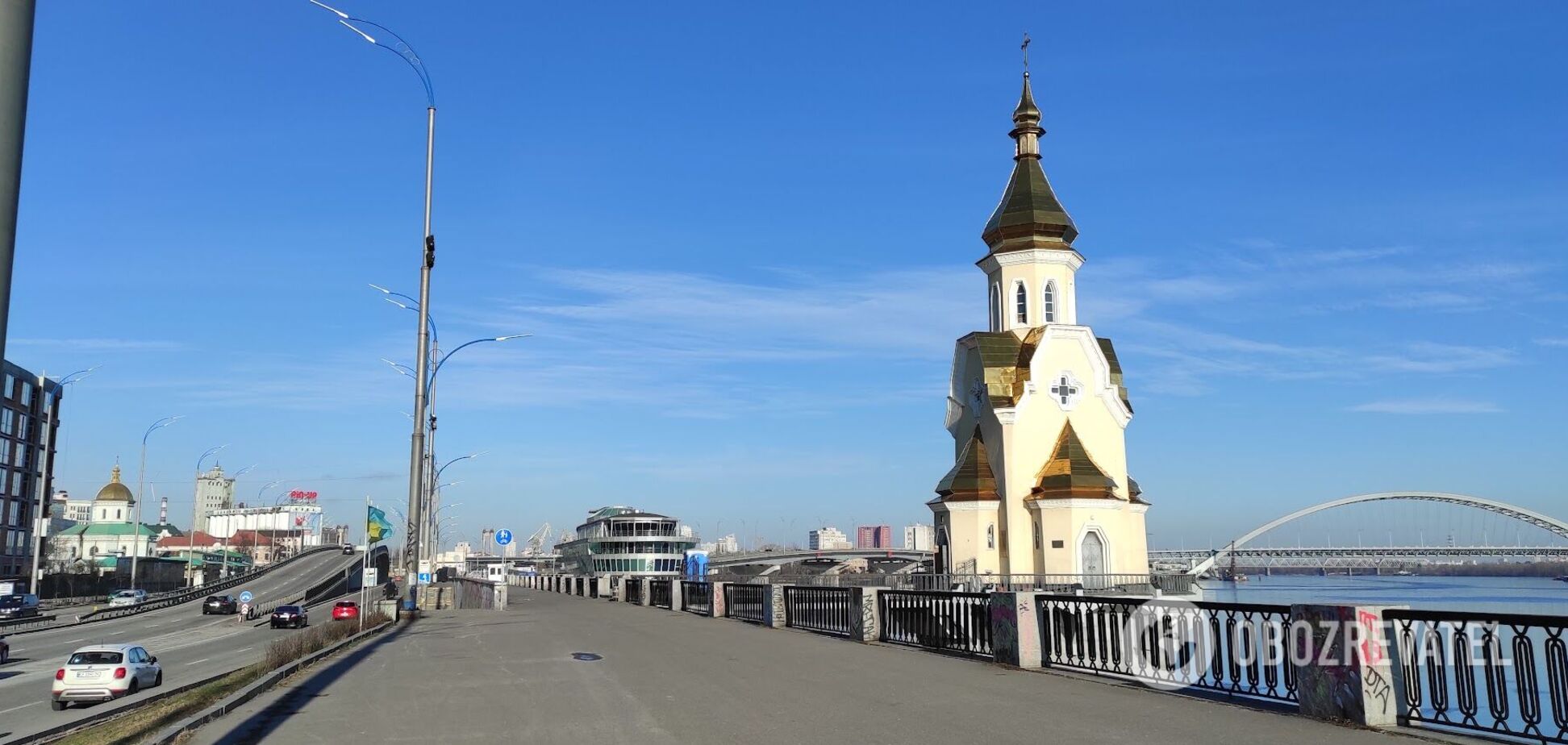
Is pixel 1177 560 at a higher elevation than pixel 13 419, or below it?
below

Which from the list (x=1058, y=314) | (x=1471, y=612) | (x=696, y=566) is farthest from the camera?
(x=696, y=566)

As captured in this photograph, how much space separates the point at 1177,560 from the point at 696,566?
64981 millimetres

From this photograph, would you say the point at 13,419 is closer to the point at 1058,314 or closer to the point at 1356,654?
the point at 1058,314

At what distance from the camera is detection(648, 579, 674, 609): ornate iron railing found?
40.7 m

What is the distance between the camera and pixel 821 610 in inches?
954

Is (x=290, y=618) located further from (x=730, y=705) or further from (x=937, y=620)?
(x=730, y=705)

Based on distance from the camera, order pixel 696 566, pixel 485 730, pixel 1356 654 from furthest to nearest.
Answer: pixel 696 566 < pixel 485 730 < pixel 1356 654

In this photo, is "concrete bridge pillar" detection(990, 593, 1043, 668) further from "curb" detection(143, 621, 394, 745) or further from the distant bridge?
the distant bridge

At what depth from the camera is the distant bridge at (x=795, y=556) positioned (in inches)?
6117

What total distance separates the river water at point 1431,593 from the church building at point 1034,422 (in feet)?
19.7

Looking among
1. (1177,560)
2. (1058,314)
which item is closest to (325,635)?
(1058,314)

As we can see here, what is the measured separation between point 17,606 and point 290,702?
6045 centimetres

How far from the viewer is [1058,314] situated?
4991 cm

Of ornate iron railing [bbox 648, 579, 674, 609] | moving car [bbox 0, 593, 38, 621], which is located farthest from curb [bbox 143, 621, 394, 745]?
moving car [bbox 0, 593, 38, 621]
